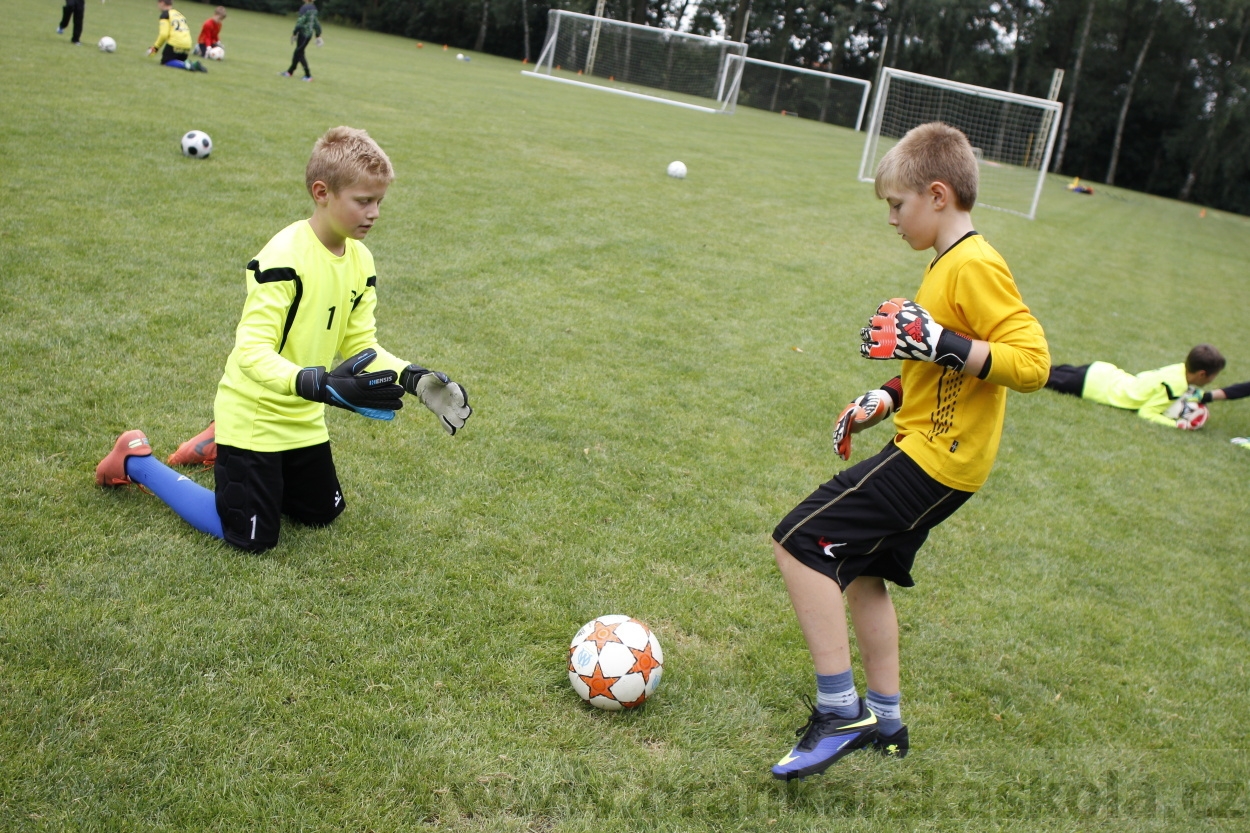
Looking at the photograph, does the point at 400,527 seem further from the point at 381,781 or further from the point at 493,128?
the point at 493,128

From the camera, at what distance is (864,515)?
9.07ft

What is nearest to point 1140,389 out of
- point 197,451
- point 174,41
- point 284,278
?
point 284,278

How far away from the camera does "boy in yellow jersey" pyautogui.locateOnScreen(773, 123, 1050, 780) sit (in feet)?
8.72

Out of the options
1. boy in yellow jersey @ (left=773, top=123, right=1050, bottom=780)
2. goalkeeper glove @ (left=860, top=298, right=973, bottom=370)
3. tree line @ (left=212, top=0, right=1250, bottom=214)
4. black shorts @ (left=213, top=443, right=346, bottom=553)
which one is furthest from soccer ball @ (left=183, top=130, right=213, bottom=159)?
tree line @ (left=212, top=0, right=1250, bottom=214)

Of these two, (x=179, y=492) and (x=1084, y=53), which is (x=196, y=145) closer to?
(x=179, y=492)

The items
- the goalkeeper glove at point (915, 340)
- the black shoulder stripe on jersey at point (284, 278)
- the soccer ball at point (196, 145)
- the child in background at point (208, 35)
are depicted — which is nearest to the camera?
the goalkeeper glove at point (915, 340)

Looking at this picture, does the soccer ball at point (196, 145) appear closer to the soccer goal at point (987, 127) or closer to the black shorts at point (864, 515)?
the black shorts at point (864, 515)

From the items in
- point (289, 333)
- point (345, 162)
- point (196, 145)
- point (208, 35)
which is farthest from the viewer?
point (208, 35)

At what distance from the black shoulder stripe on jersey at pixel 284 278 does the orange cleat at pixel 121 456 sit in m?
0.81

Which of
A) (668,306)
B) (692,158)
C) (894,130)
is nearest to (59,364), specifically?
(668,306)

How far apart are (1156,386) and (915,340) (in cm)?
644

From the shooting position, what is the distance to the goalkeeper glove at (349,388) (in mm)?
3061

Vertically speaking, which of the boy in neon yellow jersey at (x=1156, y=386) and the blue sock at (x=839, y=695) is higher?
the boy in neon yellow jersey at (x=1156, y=386)

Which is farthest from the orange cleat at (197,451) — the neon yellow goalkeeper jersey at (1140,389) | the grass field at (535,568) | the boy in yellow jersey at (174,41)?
the boy in yellow jersey at (174,41)
